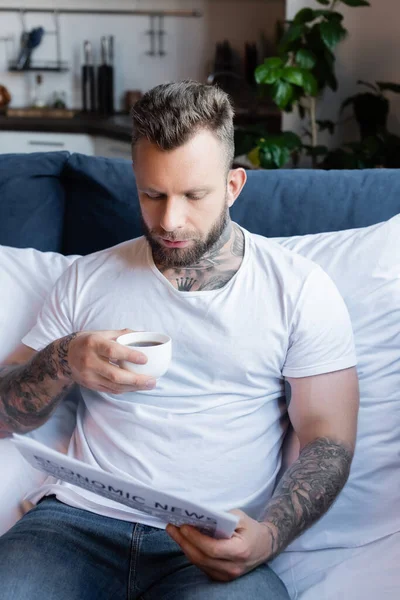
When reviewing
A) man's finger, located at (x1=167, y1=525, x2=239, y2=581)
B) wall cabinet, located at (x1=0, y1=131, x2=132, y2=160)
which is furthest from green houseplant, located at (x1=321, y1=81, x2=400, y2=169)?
man's finger, located at (x1=167, y1=525, x2=239, y2=581)

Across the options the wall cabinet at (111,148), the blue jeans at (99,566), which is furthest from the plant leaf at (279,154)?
the blue jeans at (99,566)

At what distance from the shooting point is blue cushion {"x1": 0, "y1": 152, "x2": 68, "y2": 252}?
190 centimetres

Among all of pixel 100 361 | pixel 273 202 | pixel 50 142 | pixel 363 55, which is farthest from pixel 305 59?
pixel 100 361

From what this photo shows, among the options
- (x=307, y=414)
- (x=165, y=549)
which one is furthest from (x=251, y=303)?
(x=165, y=549)

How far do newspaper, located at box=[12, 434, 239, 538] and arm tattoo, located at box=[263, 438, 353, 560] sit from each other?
14 cm

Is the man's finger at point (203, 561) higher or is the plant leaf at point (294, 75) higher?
the plant leaf at point (294, 75)

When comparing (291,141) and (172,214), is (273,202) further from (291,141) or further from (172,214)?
(291,141)

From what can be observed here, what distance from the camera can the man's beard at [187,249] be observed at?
137cm

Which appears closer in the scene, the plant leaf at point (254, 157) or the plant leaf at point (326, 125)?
the plant leaf at point (254, 157)

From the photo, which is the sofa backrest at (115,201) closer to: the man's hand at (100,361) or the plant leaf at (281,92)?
the man's hand at (100,361)

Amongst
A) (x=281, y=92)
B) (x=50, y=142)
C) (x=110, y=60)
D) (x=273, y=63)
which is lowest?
(x=50, y=142)

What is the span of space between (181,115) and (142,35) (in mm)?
3511

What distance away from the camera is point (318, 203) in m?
1.74

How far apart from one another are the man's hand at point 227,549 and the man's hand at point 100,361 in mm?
221
